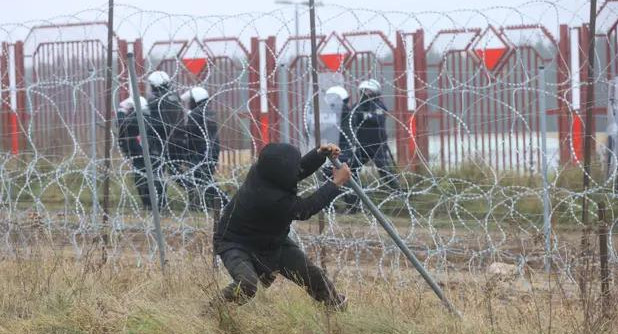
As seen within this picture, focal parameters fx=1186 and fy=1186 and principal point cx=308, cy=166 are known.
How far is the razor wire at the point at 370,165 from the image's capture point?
352 inches

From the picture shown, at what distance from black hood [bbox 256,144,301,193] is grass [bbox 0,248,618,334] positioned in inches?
27.5

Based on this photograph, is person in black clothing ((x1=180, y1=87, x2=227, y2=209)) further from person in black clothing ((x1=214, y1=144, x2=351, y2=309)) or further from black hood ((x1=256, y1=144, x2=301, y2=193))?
black hood ((x1=256, y1=144, x2=301, y2=193))

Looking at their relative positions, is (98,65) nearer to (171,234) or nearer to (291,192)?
(171,234)

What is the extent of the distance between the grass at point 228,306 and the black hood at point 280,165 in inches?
27.5

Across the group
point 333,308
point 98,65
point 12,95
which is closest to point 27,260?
point 333,308

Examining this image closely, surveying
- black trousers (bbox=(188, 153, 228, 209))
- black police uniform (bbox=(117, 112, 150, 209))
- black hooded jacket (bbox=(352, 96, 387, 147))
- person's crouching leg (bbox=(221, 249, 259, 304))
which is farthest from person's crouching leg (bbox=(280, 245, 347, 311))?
black hooded jacket (bbox=(352, 96, 387, 147))

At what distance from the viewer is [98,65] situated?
1709 centimetres

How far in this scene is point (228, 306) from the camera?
6.77m

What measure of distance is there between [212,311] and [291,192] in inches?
32.8

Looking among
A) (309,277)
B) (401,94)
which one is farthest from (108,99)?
(401,94)

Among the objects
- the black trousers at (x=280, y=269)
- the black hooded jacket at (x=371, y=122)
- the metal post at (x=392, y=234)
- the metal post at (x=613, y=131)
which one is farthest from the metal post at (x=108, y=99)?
the metal post at (x=613, y=131)

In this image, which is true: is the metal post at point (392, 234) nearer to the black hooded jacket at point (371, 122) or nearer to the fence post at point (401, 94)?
the black hooded jacket at point (371, 122)

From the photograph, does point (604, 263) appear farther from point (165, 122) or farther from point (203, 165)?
point (165, 122)

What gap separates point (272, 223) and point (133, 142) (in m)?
6.94
